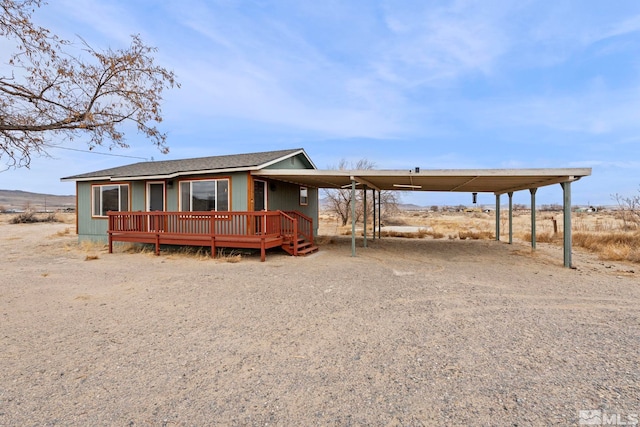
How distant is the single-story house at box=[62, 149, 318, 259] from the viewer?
9.48 meters

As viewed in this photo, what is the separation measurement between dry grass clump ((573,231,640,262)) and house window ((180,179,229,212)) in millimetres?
11748

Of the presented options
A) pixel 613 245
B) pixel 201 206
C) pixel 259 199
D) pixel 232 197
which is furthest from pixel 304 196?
pixel 613 245

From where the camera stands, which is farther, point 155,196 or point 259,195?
point 155,196

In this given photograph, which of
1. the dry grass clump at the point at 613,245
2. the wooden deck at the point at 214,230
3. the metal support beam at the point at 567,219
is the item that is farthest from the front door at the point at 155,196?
the dry grass clump at the point at 613,245

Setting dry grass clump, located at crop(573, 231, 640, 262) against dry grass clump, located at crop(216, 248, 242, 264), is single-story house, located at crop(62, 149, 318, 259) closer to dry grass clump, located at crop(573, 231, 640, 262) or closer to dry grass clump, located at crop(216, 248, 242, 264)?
dry grass clump, located at crop(216, 248, 242, 264)

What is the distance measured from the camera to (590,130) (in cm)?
2466

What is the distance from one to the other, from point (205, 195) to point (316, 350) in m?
8.51

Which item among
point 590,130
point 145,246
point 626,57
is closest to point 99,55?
point 145,246

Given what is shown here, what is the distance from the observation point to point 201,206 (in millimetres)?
10625

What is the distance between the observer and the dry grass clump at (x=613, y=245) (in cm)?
924

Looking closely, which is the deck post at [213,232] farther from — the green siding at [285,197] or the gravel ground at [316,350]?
the gravel ground at [316,350]

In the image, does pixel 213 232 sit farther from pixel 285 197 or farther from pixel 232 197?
pixel 285 197

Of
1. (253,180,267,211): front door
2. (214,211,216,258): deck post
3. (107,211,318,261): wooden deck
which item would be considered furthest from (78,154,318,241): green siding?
(214,211,216,258): deck post

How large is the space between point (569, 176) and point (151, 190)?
12855 millimetres
